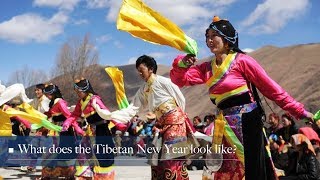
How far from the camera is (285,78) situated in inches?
1663

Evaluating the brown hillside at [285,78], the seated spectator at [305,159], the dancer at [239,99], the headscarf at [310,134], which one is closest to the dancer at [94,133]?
the seated spectator at [305,159]

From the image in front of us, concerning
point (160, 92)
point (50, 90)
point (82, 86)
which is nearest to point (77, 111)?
point (82, 86)

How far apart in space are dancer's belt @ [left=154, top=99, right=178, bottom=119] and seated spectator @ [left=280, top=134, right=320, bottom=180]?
1794 millimetres

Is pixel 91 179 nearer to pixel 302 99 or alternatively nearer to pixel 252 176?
pixel 252 176

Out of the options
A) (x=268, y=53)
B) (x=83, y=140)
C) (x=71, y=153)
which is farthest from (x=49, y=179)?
(x=268, y=53)

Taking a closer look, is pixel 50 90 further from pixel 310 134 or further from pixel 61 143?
pixel 310 134

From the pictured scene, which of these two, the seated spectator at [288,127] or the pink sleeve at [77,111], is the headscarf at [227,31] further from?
the seated spectator at [288,127]

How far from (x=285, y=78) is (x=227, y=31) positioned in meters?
39.9

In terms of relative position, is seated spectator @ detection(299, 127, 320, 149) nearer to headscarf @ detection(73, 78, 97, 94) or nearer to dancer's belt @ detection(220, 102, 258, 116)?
dancer's belt @ detection(220, 102, 258, 116)

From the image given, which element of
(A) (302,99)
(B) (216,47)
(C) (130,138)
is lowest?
(B) (216,47)

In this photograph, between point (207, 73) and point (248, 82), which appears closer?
point (248, 82)

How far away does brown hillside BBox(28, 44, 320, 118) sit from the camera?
1426 inches

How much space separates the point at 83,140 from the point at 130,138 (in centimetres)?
866

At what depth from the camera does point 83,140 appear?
25.2ft
